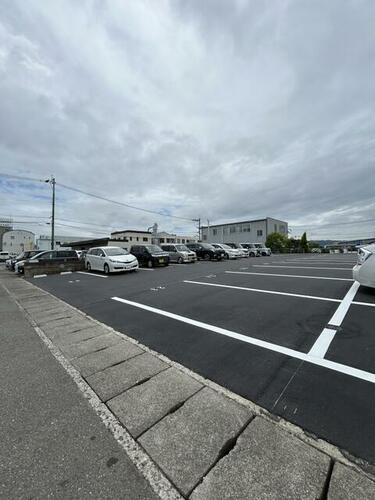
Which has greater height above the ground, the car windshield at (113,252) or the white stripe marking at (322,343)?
the car windshield at (113,252)

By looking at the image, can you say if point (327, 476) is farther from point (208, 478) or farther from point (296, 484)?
point (208, 478)

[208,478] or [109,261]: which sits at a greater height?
[109,261]

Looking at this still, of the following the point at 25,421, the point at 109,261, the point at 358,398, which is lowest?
the point at 25,421

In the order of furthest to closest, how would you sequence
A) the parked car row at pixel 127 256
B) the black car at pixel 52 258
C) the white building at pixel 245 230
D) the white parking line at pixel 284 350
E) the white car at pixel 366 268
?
1. the white building at pixel 245 230
2. the black car at pixel 52 258
3. the parked car row at pixel 127 256
4. the white car at pixel 366 268
5. the white parking line at pixel 284 350

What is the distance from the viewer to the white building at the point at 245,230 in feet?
166

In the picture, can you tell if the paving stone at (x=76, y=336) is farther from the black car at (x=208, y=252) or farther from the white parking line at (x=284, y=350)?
the black car at (x=208, y=252)

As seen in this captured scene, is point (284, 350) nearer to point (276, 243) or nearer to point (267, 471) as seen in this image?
point (267, 471)

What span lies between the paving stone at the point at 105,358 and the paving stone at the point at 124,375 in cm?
13

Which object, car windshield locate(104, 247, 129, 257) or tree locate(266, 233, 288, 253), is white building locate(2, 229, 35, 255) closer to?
car windshield locate(104, 247, 129, 257)

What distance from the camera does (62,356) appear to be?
3232 millimetres

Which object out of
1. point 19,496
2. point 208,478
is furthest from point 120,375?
point 208,478

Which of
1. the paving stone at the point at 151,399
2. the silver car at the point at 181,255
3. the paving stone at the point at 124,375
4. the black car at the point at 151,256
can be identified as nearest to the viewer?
the paving stone at the point at 151,399

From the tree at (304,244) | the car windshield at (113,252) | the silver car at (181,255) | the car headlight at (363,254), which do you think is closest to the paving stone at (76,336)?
the car headlight at (363,254)

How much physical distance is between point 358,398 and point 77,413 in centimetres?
261
